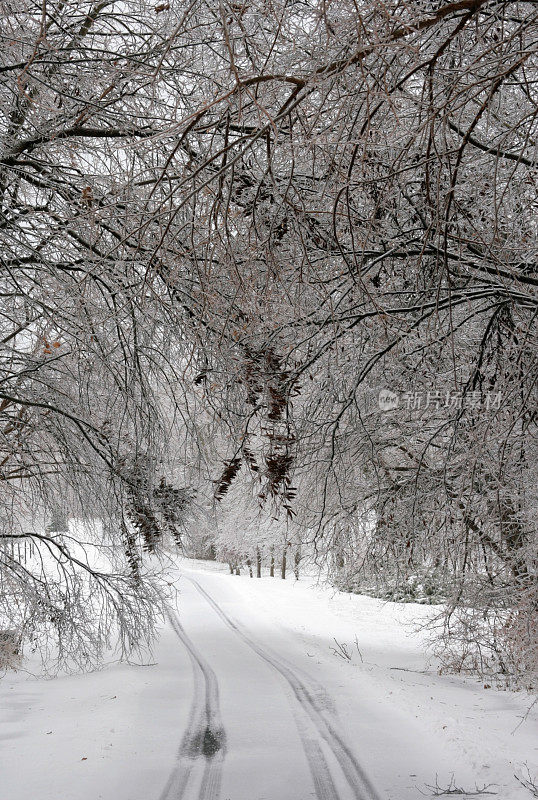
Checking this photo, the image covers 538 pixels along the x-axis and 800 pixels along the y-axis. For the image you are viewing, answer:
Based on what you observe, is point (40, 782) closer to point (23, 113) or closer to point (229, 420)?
point (229, 420)

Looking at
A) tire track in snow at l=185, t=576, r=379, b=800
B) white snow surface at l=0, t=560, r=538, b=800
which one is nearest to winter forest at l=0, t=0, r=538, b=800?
tire track in snow at l=185, t=576, r=379, b=800

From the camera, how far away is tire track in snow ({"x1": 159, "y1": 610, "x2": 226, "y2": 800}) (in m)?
5.93

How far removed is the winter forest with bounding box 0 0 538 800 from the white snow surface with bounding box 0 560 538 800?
28 centimetres

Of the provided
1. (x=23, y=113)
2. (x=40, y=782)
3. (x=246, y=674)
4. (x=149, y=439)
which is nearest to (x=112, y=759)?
(x=40, y=782)

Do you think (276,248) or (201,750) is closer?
(276,248)

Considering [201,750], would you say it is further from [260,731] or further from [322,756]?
[322,756]

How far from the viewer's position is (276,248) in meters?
4.48

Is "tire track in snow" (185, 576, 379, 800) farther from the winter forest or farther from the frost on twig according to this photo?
the frost on twig

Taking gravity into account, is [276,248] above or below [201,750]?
above

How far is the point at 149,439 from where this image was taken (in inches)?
218

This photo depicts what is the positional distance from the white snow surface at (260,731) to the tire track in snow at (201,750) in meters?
0.02

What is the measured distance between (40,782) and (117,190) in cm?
521

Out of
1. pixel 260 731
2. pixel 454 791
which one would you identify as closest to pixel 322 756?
pixel 260 731

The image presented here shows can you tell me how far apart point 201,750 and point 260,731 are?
2.99 feet
